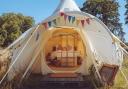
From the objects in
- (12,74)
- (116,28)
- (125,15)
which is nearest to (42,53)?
(12,74)

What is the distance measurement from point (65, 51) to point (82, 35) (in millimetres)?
1959

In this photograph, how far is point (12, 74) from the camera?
1184cm

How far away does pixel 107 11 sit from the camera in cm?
5056

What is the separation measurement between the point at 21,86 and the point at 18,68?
94 centimetres

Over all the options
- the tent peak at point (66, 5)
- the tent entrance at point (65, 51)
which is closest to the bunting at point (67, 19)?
the tent peak at point (66, 5)

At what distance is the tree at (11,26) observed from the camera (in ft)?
176

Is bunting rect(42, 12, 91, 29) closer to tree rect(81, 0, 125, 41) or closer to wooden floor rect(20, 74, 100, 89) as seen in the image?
wooden floor rect(20, 74, 100, 89)

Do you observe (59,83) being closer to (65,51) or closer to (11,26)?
(65,51)

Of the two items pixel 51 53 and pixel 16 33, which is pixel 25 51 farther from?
pixel 16 33

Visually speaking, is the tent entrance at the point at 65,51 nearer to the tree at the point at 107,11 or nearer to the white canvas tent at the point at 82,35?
the white canvas tent at the point at 82,35

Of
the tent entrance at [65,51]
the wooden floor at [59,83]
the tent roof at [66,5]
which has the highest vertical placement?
the tent roof at [66,5]

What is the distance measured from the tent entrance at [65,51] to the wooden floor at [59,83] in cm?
116

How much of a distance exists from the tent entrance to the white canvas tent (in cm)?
84

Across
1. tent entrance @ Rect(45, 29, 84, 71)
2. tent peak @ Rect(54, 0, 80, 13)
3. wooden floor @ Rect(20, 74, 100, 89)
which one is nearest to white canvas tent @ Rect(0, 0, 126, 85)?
tent peak @ Rect(54, 0, 80, 13)
